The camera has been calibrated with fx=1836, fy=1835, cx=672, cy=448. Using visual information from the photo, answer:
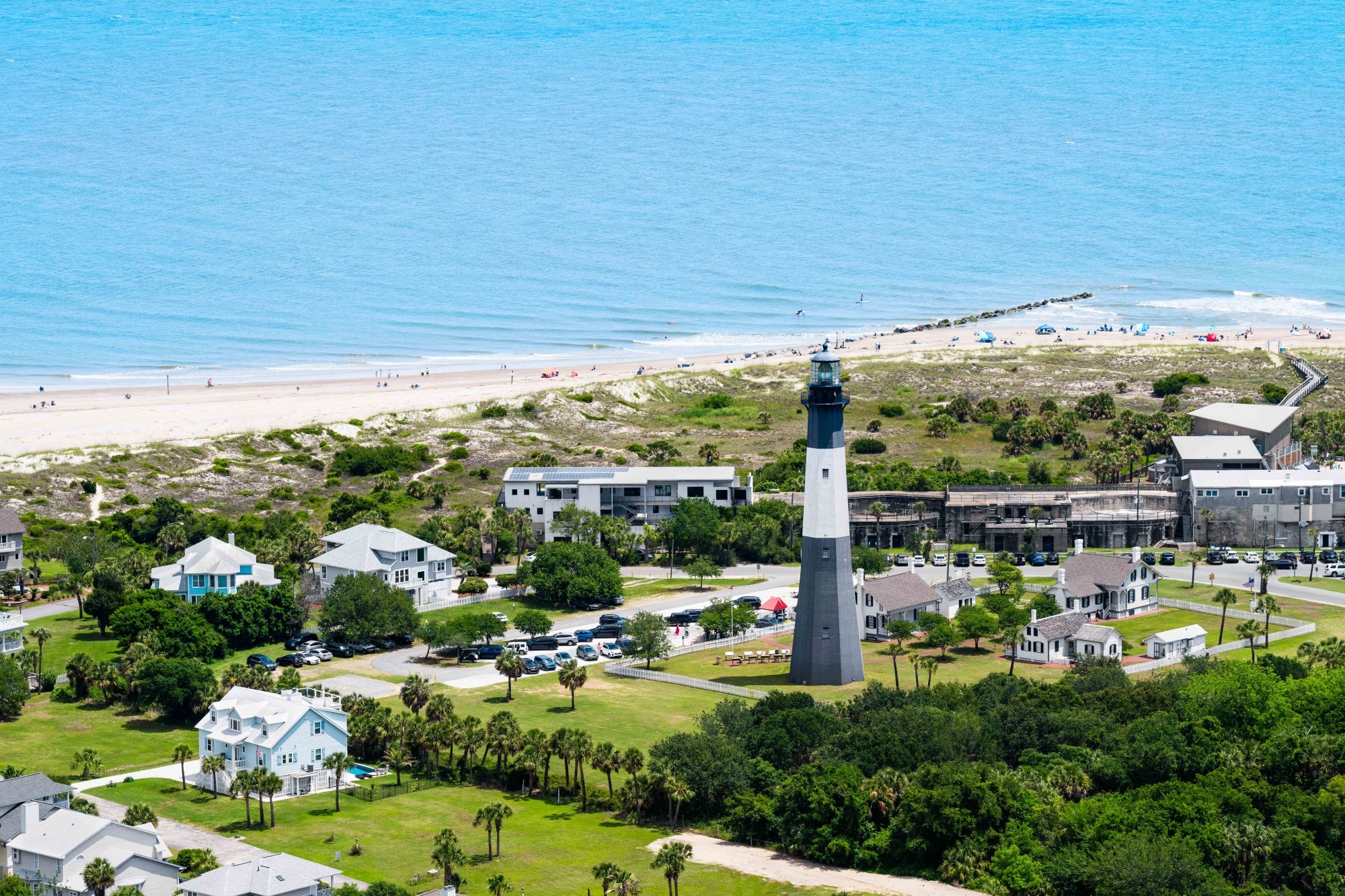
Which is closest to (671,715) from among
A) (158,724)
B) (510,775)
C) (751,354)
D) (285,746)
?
(510,775)

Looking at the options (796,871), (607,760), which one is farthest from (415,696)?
(796,871)

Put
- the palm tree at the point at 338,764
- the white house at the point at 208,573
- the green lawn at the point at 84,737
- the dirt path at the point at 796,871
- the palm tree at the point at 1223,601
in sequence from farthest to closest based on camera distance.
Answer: the white house at the point at 208,573 < the palm tree at the point at 1223,601 < the green lawn at the point at 84,737 < the palm tree at the point at 338,764 < the dirt path at the point at 796,871

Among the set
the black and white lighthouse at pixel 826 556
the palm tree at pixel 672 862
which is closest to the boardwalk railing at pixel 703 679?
the black and white lighthouse at pixel 826 556

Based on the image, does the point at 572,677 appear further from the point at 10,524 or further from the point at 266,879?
the point at 10,524

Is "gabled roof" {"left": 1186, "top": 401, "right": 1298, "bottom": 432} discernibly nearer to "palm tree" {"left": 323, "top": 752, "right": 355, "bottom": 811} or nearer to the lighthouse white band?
the lighthouse white band

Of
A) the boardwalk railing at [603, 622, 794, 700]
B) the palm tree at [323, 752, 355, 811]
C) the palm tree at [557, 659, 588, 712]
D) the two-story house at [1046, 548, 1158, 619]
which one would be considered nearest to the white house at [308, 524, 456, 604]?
the boardwalk railing at [603, 622, 794, 700]

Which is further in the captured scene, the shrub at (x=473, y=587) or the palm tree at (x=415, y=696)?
the shrub at (x=473, y=587)

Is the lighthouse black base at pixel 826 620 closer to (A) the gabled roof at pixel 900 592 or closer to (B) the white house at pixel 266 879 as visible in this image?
(A) the gabled roof at pixel 900 592
